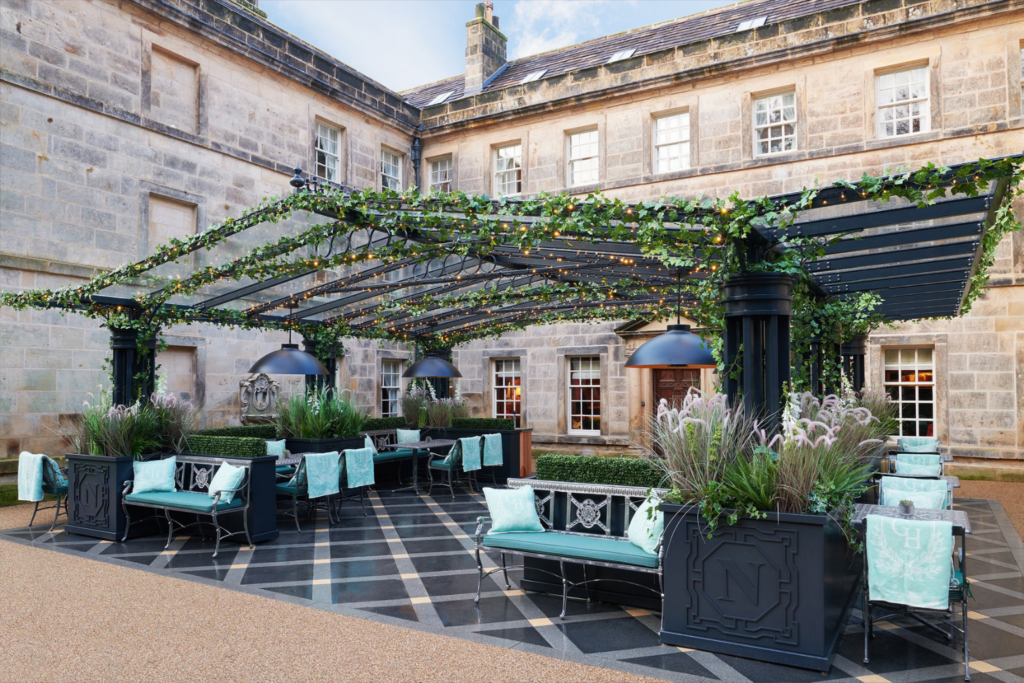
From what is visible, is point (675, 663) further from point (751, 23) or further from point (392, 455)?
point (751, 23)

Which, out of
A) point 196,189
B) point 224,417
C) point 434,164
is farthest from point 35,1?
point 434,164

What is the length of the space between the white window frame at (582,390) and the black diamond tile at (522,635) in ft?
32.8

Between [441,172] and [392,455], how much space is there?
26.3 ft

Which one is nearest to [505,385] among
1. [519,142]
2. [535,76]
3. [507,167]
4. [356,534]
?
[507,167]

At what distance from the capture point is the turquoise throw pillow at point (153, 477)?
697 centimetres

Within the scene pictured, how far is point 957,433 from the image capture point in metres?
11.0

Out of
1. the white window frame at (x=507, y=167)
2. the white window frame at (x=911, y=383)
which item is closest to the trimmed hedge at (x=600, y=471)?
the white window frame at (x=911, y=383)

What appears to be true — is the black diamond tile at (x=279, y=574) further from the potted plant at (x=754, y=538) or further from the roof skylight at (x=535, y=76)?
the roof skylight at (x=535, y=76)

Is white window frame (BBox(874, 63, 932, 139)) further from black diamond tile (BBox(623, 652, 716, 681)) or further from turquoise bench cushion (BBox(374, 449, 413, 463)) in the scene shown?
black diamond tile (BBox(623, 652, 716, 681))

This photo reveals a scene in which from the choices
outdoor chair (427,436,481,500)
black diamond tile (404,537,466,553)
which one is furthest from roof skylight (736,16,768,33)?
black diamond tile (404,537,466,553)

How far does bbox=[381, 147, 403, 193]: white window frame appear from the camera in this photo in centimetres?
1516

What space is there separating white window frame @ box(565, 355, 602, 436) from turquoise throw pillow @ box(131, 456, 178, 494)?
340 inches

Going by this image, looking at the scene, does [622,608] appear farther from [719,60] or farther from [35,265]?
[719,60]

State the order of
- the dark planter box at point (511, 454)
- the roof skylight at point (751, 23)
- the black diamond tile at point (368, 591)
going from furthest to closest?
the roof skylight at point (751, 23), the dark planter box at point (511, 454), the black diamond tile at point (368, 591)
